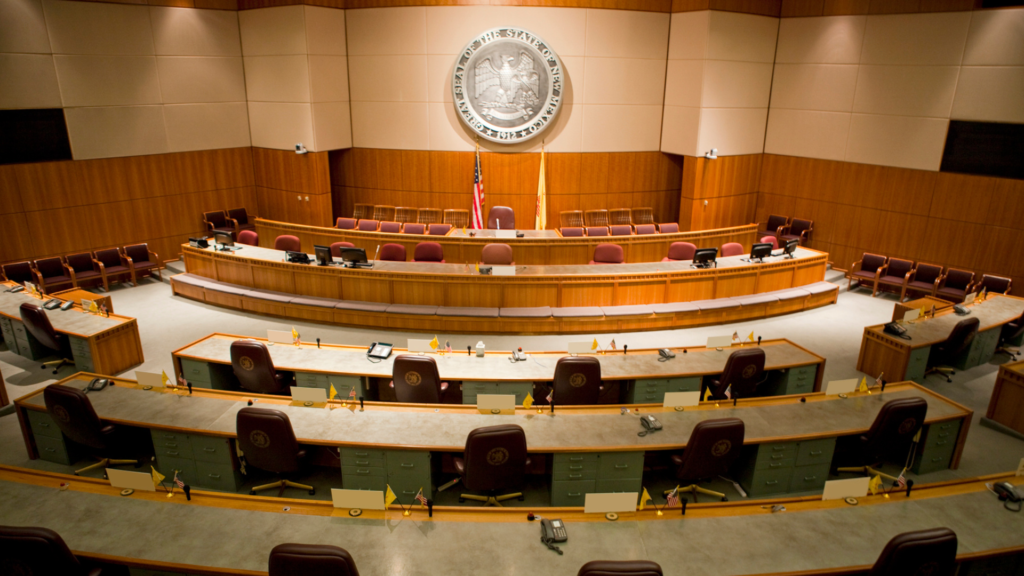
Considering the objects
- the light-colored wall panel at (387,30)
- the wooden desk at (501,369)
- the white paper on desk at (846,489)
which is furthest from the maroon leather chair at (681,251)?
the light-colored wall panel at (387,30)

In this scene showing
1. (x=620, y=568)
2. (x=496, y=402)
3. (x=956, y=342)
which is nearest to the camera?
(x=620, y=568)

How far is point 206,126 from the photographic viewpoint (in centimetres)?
1322

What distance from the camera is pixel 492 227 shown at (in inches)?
542

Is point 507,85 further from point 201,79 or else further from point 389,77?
point 201,79

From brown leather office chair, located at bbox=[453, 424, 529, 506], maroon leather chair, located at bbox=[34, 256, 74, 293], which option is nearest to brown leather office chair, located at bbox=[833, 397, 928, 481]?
brown leather office chair, located at bbox=[453, 424, 529, 506]

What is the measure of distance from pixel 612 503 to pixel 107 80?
12.8 m

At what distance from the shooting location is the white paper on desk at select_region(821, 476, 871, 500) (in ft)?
13.5

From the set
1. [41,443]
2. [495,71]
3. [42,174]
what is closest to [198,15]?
[42,174]

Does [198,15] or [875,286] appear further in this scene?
[198,15]

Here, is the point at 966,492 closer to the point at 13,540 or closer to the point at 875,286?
the point at 13,540

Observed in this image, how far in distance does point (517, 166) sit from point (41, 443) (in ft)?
33.6

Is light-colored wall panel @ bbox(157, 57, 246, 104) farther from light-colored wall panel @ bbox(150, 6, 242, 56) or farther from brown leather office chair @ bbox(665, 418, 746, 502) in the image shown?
brown leather office chair @ bbox(665, 418, 746, 502)

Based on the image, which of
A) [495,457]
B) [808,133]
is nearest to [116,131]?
[495,457]

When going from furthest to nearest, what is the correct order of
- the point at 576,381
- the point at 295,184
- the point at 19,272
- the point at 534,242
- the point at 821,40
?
the point at 295,184, the point at 821,40, the point at 534,242, the point at 19,272, the point at 576,381
